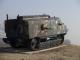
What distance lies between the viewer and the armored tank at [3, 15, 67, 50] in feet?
83.2

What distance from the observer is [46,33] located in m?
28.0

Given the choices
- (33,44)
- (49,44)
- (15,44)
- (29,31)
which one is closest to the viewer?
(29,31)

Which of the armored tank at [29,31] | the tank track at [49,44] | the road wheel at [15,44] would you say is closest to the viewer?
the armored tank at [29,31]

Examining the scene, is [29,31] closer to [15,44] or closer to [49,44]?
[15,44]

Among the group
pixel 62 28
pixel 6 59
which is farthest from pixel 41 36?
pixel 6 59

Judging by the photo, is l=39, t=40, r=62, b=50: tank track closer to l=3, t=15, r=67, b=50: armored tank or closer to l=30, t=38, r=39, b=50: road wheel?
l=3, t=15, r=67, b=50: armored tank

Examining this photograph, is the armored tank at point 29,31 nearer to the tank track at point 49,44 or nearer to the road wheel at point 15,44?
the road wheel at point 15,44

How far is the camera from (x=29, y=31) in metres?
25.3

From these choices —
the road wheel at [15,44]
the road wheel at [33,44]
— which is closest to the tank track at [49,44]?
the road wheel at [33,44]

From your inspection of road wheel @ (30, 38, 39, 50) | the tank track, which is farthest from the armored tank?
the tank track

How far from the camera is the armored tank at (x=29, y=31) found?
25.4 metres

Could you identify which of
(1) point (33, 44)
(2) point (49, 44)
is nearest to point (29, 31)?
(1) point (33, 44)

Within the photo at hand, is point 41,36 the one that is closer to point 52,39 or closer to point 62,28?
point 52,39

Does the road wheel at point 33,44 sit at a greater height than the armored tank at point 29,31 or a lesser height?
lesser
